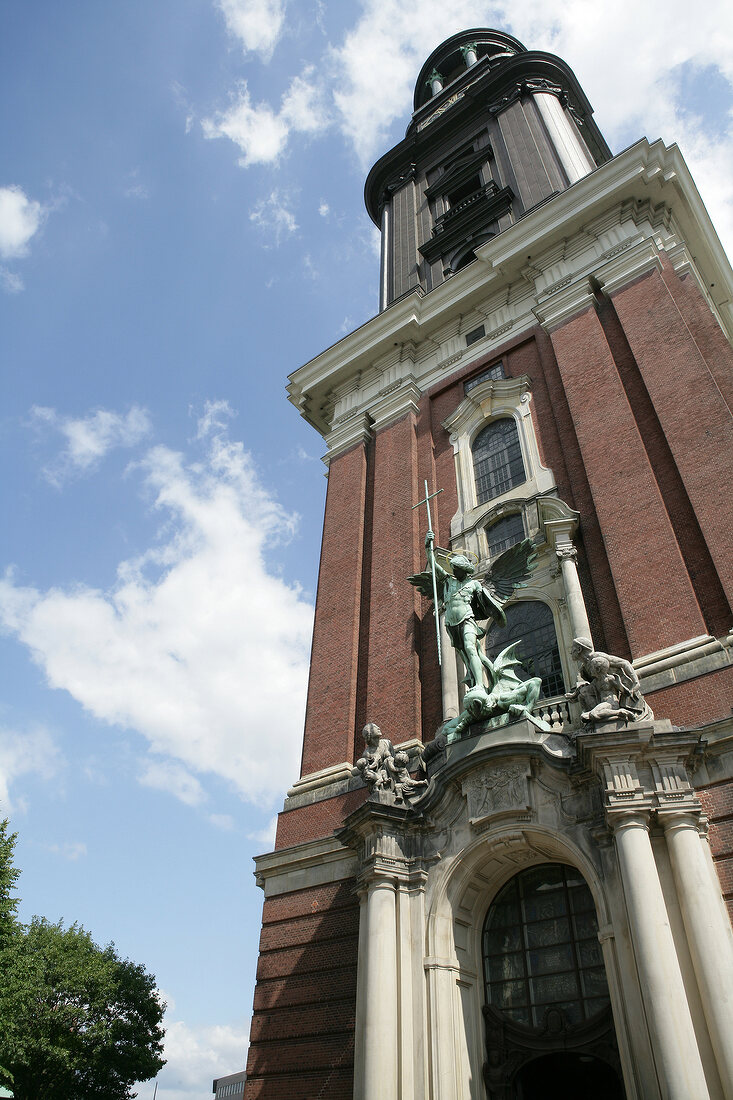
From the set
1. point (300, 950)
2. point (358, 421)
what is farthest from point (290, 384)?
point (300, 950)

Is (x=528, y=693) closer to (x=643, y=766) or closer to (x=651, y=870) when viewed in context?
(x=643, y=766)

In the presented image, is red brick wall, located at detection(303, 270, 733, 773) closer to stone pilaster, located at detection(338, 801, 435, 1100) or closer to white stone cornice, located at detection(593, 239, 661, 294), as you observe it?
white stone cornice, located at detection(593, 239, 661, 294)

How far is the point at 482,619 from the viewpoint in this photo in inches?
580

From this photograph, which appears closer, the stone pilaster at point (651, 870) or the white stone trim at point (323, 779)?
the stone pilaster at point (651, 870)

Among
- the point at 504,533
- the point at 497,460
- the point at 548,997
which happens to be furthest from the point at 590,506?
the point at 548,997

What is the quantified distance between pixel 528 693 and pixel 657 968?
4.53m

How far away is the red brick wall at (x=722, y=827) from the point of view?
32.1 feet

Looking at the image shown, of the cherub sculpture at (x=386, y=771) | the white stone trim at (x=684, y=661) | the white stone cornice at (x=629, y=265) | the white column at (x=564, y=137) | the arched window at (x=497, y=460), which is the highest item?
the white column at (x=564, y=137)

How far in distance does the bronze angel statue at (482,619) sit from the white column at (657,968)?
7.52 ft

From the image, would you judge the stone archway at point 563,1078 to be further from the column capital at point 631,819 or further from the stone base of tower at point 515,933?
the column capital at point 631,819

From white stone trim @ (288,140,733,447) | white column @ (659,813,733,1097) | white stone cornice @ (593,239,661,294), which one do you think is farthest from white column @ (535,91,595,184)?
white column @ (659,813,733,1097)

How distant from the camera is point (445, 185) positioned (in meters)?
29.4

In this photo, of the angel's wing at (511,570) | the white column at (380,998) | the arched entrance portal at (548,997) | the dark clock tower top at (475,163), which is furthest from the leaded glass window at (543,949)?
the dark clock tower top at (475,163)

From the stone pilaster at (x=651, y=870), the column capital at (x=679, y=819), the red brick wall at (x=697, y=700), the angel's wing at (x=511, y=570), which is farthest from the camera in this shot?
the angel's wing at (x=511, y=570)
